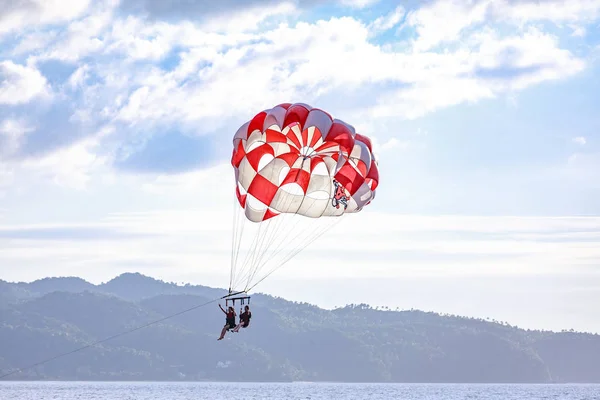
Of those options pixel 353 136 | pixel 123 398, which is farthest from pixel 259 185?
pixel 123 398

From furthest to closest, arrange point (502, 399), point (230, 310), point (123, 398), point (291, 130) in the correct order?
1. point (502, 399)
2. point (123, 398)
3. point (291, 130)
4. point (230, 310)

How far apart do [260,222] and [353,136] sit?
548 cm

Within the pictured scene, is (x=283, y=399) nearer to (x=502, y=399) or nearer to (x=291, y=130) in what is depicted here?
(x=502, y=399)

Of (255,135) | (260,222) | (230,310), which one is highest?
(255,135)

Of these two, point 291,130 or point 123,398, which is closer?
point 291,130

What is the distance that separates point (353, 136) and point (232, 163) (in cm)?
530

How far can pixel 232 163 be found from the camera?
4381cm

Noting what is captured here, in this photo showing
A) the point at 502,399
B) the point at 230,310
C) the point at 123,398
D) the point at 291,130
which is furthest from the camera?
the point at 502,399

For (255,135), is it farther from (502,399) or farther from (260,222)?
(502,399)

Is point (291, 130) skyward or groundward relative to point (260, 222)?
skyward

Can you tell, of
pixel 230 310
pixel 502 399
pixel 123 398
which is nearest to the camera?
pixel 230 310

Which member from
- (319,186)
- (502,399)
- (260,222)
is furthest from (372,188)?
(502,399)

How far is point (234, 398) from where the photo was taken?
17575 centimetres

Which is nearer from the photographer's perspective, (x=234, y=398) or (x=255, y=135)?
(x=255, y=135)
